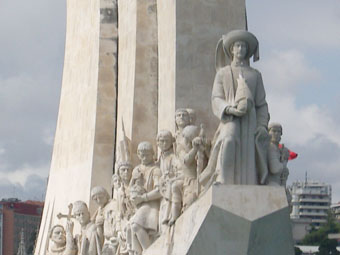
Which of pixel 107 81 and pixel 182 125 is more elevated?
pixel 107 81

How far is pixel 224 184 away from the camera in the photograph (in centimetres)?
1750

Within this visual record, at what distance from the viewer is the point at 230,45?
711 inches

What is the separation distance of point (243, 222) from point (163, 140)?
8.51ft

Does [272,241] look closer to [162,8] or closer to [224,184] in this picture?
[224,184]

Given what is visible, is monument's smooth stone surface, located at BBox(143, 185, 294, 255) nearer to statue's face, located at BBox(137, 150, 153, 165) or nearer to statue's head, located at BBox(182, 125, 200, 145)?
statue's head, located at BBox(182, 125, 200, 145)

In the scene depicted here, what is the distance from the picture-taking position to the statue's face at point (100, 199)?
21.5 meters

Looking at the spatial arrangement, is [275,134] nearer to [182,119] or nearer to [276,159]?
[276,159]

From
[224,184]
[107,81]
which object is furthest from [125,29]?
[224,184]

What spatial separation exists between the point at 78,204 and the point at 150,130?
1.76 metres

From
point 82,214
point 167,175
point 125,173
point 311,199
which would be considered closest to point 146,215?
point 167,175

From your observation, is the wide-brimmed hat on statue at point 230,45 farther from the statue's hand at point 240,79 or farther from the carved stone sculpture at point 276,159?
the carved stone sculpture at point 276,159

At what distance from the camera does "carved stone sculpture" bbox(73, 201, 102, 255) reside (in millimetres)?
21572

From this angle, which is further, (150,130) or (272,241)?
(150,130)

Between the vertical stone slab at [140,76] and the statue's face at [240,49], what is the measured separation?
384 centimetres
